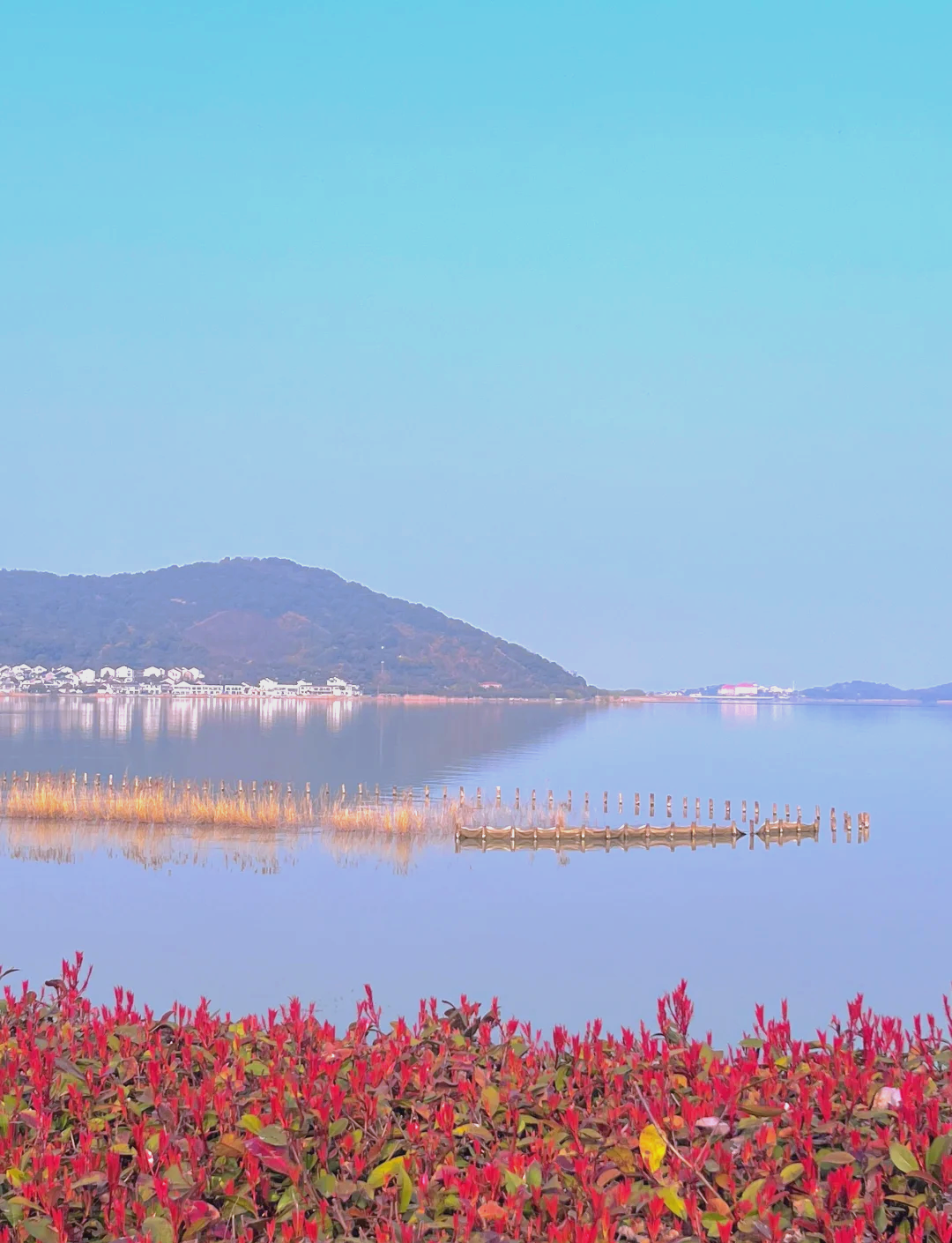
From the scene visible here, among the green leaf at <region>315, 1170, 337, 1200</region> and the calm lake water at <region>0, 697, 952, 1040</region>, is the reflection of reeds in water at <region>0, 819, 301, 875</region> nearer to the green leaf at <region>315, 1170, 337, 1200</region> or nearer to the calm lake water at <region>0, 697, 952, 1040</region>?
the calm lake water at <region>0, 697, 952, 1040</region>

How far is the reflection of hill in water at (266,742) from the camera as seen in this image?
65.2 meters

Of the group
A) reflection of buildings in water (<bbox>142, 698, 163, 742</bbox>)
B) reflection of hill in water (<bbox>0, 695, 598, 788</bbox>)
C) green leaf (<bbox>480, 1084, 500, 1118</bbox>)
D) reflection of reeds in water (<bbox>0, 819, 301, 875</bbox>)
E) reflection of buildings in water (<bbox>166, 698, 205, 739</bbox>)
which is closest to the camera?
green leaf (<bbox>480, 1084, 500, 1118</bbox>)

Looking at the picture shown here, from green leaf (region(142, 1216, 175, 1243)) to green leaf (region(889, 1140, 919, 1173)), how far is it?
212 cm

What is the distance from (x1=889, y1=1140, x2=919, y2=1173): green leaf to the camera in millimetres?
4027

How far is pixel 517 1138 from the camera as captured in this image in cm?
455

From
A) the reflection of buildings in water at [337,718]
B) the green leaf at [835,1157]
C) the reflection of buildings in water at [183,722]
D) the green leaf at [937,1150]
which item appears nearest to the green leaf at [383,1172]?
the green leaf at [835,1157]

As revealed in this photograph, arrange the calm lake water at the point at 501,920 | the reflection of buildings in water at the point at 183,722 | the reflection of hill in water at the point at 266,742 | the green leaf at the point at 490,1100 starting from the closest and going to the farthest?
the green leaf at the point at 490,1100 → the calm lake water at the point at 501,920 → the reflection of hill in water at the point at 266,742 → the reflection of buildings in water at the point at 183,722

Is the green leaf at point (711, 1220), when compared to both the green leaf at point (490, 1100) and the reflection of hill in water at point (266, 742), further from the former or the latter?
the reflection of hill in water at point (266, 742)

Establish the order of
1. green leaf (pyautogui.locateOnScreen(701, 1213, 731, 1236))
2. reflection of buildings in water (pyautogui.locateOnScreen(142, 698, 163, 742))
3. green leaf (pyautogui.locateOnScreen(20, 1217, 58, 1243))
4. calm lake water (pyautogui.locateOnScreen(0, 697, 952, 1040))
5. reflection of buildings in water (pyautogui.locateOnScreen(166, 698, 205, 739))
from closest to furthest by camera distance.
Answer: green leaf (pyautogui.locateOnScreen(20, 1217, 58, 1243))
green leaf (pyautogui.locateOnScreen(701, 1213, 731, 1236))
calm lake water (pyautogui.locateOnScreen(0, 697, 952, 1040))
reflection of buildings in water (pyautogui.locateOnScreen(142, 698, 163, 742))
reflection of buildings in water (pyautogui.locateOnScreen(166, 698, 205, 739))

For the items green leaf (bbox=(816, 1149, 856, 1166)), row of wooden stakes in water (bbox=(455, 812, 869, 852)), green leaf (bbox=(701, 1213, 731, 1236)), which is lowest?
row of wooden stakes in water (bbox=(455, 812, 869, 852))

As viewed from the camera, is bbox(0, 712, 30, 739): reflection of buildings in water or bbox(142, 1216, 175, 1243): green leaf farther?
bbox(0, 712, 30, 739): reflection of buildings in water

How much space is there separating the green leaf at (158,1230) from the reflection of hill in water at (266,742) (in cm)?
5223

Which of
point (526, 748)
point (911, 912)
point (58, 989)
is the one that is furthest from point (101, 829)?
point (526, 748)

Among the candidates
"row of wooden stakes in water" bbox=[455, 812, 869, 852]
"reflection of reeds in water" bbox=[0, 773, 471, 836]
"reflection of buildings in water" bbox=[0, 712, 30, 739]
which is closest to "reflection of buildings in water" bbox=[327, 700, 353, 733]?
"reflection of buildings in water" bbox=[0, 712, 30, 739]
